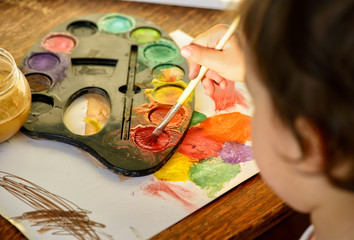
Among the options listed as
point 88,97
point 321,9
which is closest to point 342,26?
point 321,9

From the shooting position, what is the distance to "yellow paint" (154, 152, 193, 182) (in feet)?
2.40

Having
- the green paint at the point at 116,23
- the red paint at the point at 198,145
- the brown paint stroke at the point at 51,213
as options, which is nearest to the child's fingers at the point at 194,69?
the red paint at the point at 198,145

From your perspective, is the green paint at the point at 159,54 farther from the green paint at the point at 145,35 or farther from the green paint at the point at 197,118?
the green paint at the point at 197,118

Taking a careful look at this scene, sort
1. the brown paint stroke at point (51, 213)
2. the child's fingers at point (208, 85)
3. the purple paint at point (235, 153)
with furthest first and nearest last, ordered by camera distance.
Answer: the child's fingers at point (208, 85), the purple paint at point (235, 153), the brown paint stroke at point (51, 213)

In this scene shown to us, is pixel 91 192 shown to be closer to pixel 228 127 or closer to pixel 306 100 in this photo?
pixel 228 127

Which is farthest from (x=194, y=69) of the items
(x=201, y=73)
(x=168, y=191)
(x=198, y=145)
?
(x=168, y=191)

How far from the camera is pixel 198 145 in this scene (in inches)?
30.9

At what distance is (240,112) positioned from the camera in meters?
0.86

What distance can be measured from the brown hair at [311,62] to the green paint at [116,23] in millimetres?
583

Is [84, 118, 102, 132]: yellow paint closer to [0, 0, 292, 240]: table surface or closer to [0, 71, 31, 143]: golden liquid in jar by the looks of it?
[0, 71, 31, 143]: golden liquid in jar

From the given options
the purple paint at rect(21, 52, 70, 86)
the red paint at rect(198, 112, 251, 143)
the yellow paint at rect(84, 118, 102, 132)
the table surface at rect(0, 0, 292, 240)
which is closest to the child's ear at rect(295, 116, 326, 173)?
the table surface at rect(0, 0, 292, 240)

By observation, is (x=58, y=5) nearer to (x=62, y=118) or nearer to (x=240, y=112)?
(x=62, y=118)

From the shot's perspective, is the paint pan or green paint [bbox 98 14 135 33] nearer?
the paint pan

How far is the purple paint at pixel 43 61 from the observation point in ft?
2.93
